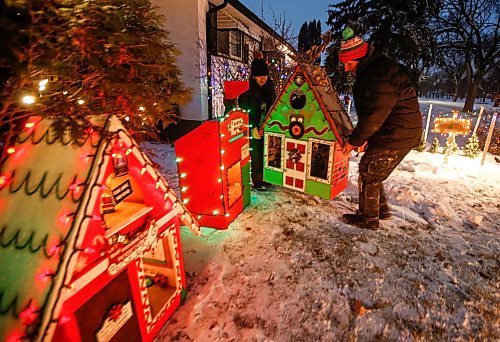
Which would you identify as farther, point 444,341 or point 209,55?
point 209,55

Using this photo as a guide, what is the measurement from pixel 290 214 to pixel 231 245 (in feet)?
3.80

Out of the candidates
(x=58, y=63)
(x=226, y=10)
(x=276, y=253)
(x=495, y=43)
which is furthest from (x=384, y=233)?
(x=495, y=43)

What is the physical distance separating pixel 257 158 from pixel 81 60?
348cm

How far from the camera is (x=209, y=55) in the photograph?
9.13 m

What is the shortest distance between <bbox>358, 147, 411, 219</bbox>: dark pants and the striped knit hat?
1116 millimetres

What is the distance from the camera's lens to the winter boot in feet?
12.1

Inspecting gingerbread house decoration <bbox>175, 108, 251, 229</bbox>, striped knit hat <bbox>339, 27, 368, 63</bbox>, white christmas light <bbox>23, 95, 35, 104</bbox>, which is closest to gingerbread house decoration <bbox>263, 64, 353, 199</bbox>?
striped knit hat <bbox>339, 27, 368, 63</bbox>

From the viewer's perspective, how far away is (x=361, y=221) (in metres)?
3.76

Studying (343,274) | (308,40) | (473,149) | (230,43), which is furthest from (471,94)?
(343,274)

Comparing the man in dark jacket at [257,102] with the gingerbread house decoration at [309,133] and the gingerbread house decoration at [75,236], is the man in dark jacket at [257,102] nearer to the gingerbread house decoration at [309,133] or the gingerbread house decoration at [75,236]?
the gingerbread house decoration at [309,133]

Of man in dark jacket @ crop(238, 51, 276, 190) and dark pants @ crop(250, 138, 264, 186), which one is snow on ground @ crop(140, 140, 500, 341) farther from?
man in dark jacket @ crop(238, 51, 276, 190)

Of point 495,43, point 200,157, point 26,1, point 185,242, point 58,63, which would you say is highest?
point 495,43

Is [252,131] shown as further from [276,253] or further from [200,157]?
[276,253]

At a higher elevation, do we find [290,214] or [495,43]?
[495,43]
